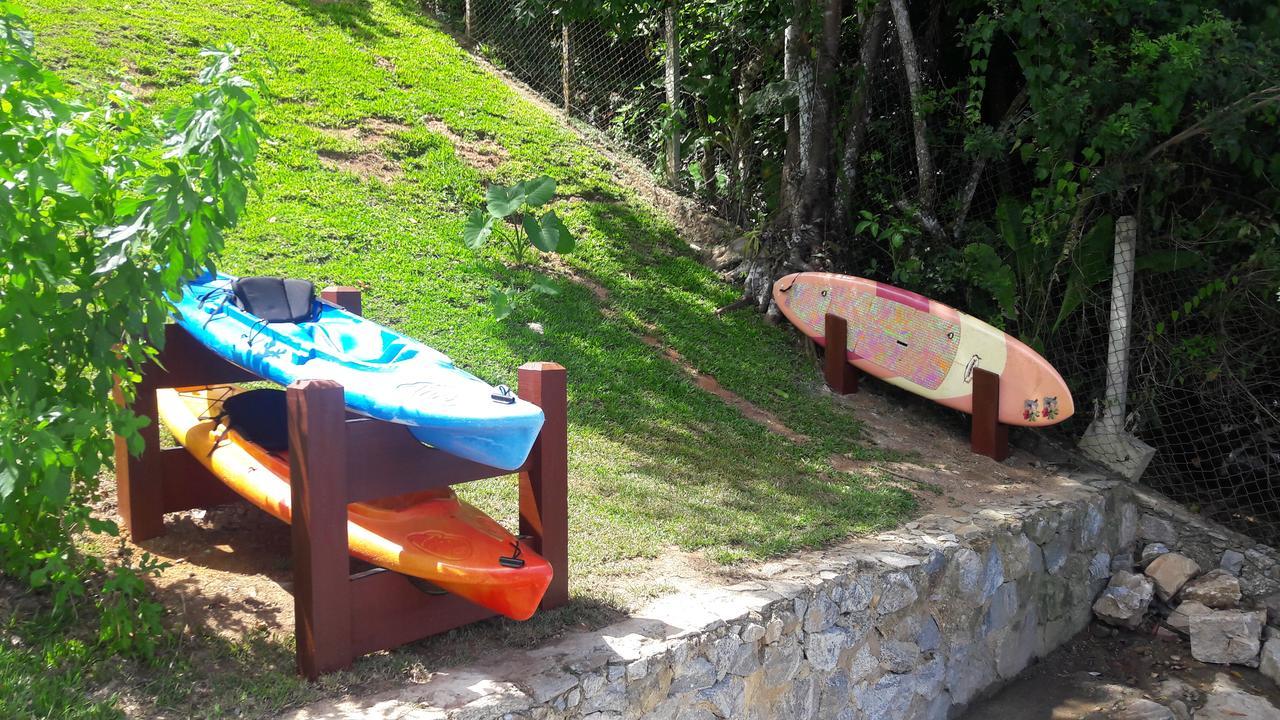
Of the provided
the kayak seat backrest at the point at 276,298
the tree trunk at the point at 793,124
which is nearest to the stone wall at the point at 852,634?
the kayak seat backrest at the point at 276,298

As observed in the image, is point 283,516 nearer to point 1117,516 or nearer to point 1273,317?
point 1117,516

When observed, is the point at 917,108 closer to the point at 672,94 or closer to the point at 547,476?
the point at 672,94

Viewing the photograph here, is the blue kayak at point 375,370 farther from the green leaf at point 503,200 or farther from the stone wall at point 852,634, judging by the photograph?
the green leaf at point 503,200

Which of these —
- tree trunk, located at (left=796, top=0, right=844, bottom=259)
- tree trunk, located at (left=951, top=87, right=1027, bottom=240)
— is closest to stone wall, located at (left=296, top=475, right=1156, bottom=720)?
tree trunk, located at (left=951, top=87, right=1027, bottom=240)

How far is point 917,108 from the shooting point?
7.32 m

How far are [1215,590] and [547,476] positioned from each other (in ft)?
14.4

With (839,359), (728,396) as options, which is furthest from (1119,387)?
(728,396)

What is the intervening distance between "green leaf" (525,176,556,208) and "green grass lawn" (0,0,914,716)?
0.85 m

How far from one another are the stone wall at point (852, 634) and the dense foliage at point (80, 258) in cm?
102

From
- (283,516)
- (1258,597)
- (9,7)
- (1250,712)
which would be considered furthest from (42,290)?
(1258,597)

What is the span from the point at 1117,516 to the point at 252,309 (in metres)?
5.20

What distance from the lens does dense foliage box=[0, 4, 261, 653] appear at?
2.72 meters

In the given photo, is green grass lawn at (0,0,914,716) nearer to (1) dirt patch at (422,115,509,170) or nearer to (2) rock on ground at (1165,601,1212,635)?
(1) dirt patch at (422,115,509,170)

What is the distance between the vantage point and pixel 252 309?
4.07m
